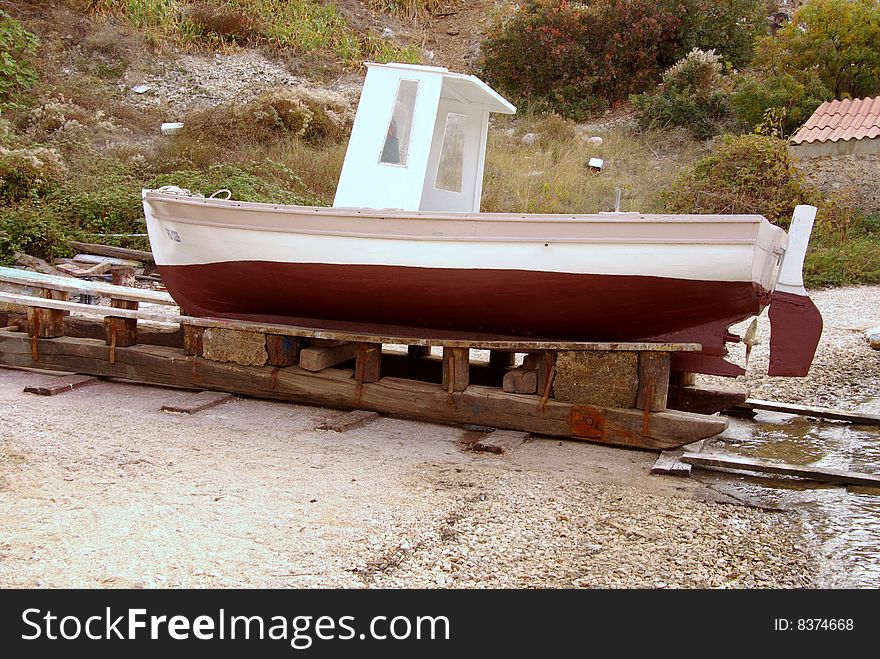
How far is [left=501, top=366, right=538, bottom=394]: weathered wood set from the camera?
6.09 m

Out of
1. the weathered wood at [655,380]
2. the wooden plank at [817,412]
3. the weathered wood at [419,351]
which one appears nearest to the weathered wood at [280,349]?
the weathered wood at [419,351]

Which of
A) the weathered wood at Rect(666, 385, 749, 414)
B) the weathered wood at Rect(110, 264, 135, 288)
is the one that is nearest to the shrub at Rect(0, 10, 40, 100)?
the weathered wood at Rect(110, 264, 135, 288)

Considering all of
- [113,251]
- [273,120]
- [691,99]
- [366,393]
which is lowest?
[366,393]

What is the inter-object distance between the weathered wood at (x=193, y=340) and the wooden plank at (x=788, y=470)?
3.87m

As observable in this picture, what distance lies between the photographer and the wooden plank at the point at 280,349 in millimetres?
6625

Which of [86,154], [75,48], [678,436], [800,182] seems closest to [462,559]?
[678,436]

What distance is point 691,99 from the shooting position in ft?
59.4

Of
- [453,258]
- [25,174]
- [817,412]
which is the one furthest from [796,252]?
[25,174]

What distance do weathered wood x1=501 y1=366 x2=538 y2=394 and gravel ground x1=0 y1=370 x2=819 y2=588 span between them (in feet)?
1.22

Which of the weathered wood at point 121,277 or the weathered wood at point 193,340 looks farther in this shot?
the weathered wood at point 121,277

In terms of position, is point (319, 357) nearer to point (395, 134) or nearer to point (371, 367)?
point (371, 367)

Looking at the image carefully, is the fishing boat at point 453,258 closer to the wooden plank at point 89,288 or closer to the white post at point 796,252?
the white post at point 796,252

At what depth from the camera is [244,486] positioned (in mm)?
4902

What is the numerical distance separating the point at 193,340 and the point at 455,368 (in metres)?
2.22
